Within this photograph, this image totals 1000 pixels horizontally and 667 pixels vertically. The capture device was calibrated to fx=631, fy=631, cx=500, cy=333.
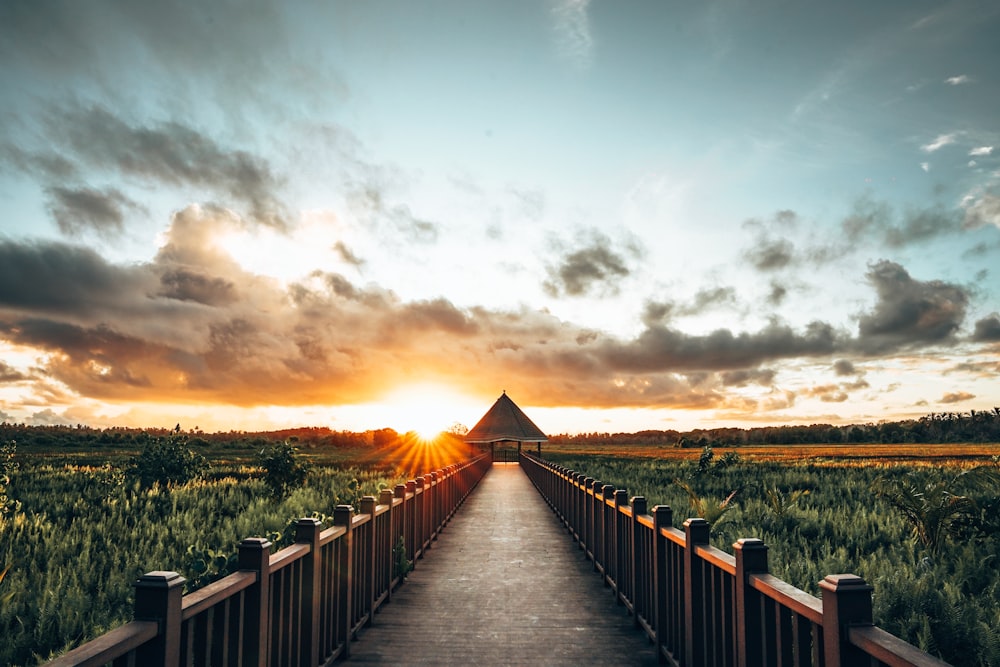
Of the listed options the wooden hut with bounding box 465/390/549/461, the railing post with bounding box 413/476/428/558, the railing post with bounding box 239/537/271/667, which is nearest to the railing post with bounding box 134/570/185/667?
the railing post with bounding box 239/537/271/667

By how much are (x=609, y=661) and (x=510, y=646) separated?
0.96 metres

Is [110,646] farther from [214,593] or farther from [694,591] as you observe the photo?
[694,591]

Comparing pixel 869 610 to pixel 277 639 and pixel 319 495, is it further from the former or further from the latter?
pixel 319 495

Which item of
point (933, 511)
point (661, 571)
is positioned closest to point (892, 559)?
point (933, 511)

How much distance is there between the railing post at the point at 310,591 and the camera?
187 inches

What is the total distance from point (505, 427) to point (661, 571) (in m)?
46.0

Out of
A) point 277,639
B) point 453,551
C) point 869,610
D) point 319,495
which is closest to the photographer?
point 869,610

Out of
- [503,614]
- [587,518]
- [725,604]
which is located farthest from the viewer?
[587,518]

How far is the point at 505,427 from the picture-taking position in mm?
51156

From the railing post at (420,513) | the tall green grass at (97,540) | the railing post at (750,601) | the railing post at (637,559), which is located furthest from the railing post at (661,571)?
the railing post at (420,513)

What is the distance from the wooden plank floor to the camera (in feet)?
19.0

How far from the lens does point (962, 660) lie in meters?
5.76

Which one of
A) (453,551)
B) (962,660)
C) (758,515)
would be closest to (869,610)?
(962,660)

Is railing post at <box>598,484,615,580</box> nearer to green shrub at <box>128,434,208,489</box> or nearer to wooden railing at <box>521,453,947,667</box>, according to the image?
wooden railing at <box>521,453,947,667</box>
